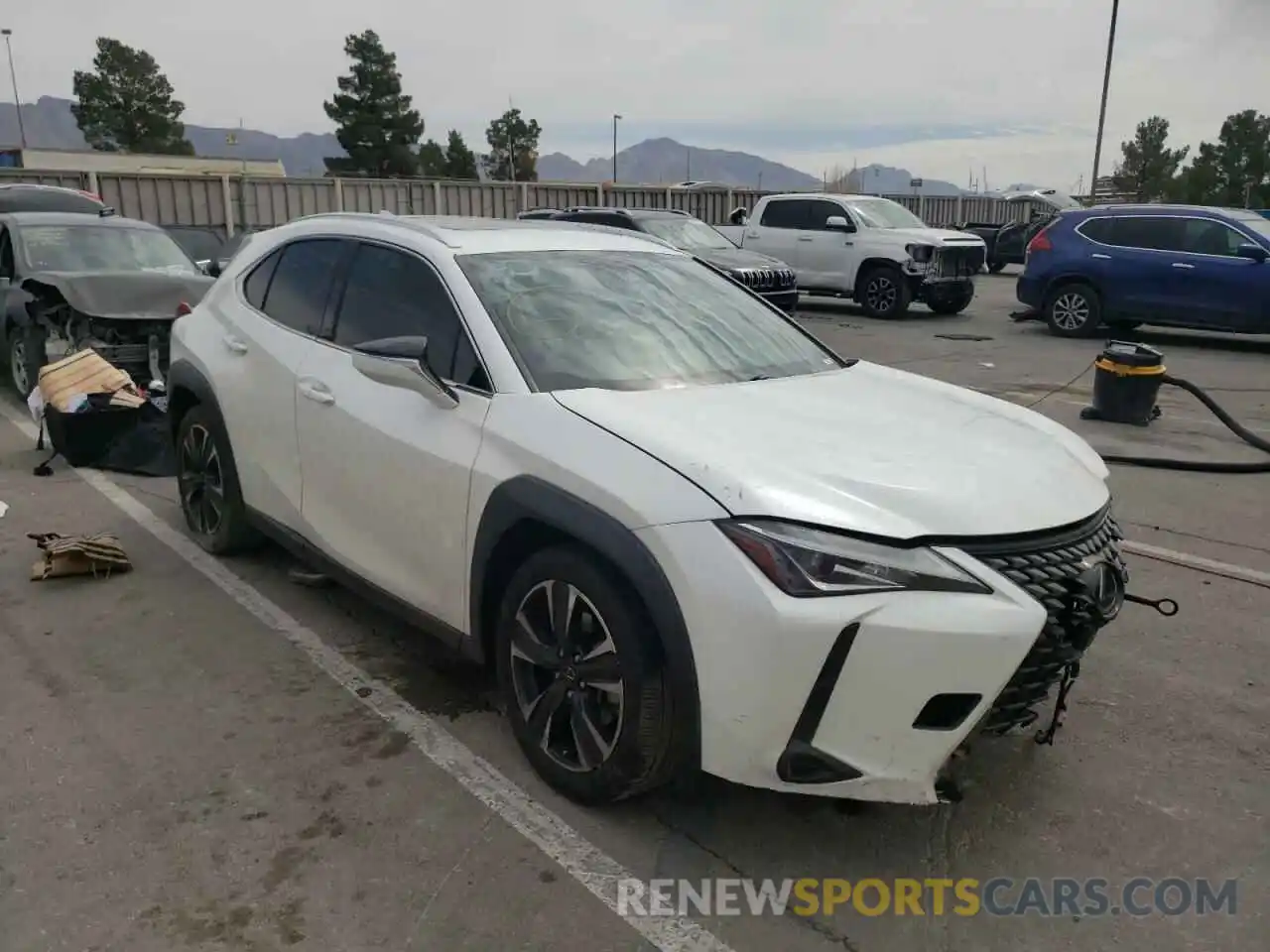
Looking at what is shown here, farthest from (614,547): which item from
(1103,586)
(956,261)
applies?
(956,261)

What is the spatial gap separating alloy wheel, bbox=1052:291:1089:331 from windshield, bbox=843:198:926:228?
10.9 ft

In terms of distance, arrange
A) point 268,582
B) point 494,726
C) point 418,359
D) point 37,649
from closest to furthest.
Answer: point 418,359, point 494,726, point 37,649, point 268,582

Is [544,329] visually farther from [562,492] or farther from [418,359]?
[562,492]

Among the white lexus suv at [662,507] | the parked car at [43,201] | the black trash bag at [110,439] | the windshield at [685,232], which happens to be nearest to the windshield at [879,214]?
the windshield at [685,232]

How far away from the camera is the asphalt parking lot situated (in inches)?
101

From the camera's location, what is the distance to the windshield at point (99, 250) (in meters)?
9.14

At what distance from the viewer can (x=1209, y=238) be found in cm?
1284

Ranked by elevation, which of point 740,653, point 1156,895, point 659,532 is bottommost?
point 1156,895

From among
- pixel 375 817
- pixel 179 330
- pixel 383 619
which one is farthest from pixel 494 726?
pixel 179 330

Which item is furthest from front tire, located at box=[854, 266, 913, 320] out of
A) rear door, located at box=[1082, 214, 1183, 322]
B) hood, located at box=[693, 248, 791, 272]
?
rear door, located at box=[1082, 214, 1183, 322]

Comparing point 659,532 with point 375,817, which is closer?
point 659,532

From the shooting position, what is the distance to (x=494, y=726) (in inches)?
139

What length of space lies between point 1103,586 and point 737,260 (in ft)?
38.6

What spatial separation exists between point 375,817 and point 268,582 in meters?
2.15
